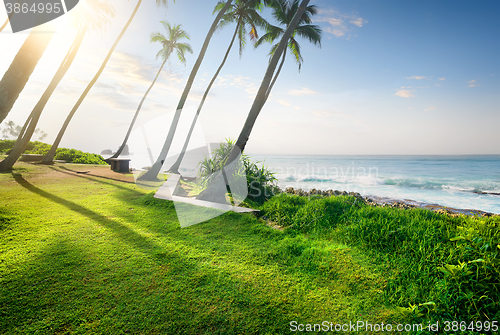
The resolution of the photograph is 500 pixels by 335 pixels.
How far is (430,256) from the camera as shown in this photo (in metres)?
2.71

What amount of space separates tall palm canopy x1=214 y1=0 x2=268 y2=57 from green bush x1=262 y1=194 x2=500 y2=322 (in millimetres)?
13507

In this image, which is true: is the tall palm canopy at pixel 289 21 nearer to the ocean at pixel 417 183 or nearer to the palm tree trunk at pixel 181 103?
the palm tree trunk at pixel 181 103

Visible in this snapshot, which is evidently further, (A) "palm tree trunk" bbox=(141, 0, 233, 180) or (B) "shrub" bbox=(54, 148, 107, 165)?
(B) "shrub" bbox=(54, 148, 107, 165)

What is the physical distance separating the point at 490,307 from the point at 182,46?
2215cm

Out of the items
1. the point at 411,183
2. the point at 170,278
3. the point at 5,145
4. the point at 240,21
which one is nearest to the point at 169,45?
the point at 240,21

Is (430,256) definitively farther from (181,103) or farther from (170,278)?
(181,103)

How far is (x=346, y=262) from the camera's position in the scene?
9.64 feet

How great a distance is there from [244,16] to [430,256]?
15.2 m

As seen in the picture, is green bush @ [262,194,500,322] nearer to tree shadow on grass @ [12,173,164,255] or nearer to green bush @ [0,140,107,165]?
tree shadow on grass @ [12,173,164,255]

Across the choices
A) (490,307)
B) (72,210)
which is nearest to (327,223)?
(490,307)

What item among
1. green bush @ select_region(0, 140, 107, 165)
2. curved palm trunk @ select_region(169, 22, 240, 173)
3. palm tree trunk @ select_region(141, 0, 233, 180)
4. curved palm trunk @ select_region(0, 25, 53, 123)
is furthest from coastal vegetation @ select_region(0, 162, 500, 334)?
green bush @ select_region(0, 140, 107, 165)

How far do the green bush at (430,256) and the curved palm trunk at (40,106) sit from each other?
38.6 feet

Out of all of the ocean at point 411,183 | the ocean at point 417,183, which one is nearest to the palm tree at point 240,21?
the ocean at point 411,183

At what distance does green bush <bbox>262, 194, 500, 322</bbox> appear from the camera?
6.84 ft
